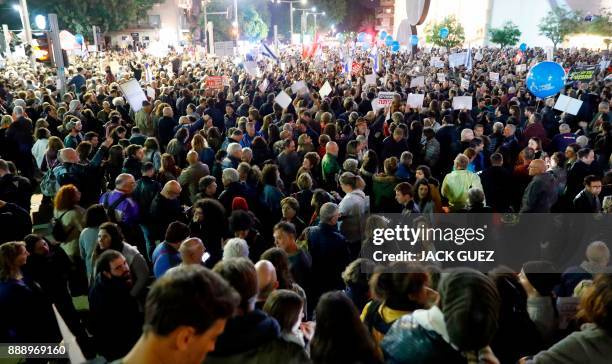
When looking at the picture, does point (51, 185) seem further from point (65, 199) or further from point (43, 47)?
point (43, 47)

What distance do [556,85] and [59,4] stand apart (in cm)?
4554

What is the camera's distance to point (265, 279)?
11.7 feet

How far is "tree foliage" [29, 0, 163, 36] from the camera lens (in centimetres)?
4469

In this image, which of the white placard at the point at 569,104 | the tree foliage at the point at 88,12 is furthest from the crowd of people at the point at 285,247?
the tree foliage at the point at 88,12

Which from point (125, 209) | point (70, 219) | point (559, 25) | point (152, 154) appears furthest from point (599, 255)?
point (559, 25)

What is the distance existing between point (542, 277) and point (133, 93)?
968 centimetres

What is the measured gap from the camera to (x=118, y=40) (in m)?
56.5

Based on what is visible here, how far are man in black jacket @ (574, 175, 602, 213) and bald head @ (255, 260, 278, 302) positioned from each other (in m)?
4.56

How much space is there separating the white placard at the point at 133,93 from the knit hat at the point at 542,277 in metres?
9.39

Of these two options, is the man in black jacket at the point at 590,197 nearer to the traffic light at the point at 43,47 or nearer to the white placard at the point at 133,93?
the white placard at the point at 133,93

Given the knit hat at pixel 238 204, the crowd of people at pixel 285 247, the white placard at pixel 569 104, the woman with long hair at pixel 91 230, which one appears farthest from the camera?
the white placard at pixel 569 104

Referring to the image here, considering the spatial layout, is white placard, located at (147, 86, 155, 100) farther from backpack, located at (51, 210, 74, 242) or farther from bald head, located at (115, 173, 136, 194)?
backpack, located at (51, 210, 74, 242)

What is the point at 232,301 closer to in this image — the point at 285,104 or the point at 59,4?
the point at 285,104

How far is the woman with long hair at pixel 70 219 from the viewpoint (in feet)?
17.6
